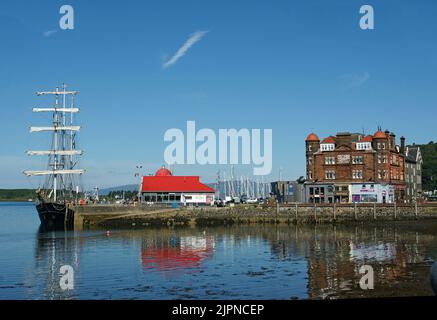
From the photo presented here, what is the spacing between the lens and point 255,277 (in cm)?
3431

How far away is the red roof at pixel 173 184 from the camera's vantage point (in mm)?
101625

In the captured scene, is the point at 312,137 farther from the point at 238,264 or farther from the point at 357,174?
the point at 238,264

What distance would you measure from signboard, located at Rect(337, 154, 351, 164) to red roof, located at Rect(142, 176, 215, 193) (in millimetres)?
25959

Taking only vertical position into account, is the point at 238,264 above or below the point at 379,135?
below

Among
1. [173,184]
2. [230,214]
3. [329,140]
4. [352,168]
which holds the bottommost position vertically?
[230,214]

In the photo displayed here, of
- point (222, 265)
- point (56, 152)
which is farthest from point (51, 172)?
point (222, 265)

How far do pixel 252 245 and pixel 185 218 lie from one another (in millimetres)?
35420

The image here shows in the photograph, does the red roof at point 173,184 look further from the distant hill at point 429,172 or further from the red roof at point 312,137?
the distant hill at point 429,172

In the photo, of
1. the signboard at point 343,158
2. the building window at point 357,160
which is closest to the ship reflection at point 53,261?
the signboard at point 343,158

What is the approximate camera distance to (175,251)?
5012cm

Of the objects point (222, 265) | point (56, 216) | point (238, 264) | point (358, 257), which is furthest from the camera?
point (56, 216)

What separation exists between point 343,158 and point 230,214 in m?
28.4

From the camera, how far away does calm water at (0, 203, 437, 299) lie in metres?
29.3
